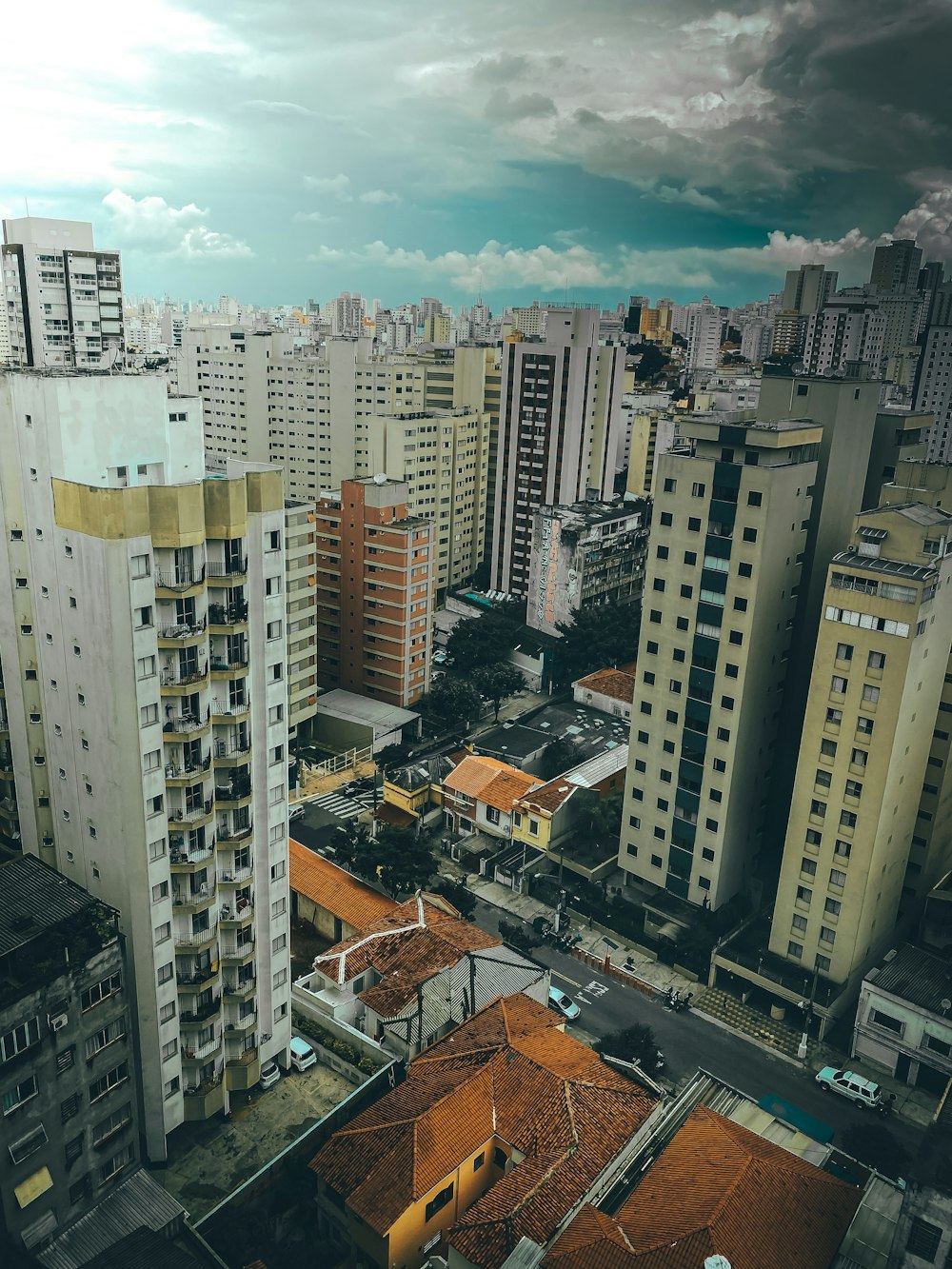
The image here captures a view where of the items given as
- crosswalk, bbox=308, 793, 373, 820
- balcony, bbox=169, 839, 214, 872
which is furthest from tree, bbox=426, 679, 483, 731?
balcony, bbox=169, 839, 214, 872

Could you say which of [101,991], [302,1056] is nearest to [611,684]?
[302,1056]

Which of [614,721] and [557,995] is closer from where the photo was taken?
[557,995]

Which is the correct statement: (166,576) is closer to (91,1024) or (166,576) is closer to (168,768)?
(168,768)

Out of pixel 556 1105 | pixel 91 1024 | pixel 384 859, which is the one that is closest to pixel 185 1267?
pixel 91 1024

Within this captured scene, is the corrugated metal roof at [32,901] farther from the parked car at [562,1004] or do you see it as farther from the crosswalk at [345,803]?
the crosswalk at [345,803]

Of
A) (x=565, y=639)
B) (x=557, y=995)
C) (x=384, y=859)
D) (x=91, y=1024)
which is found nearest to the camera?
(x=91, y=1024)

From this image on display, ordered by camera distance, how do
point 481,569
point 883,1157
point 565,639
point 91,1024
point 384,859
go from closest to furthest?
point 91,1024, point 883,1157, point 384,859, point 565,639, point 481,569

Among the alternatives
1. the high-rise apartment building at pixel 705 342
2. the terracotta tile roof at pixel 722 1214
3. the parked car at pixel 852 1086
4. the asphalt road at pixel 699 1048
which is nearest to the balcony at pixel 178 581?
the terracotta tile roof at pixel 722 1214
